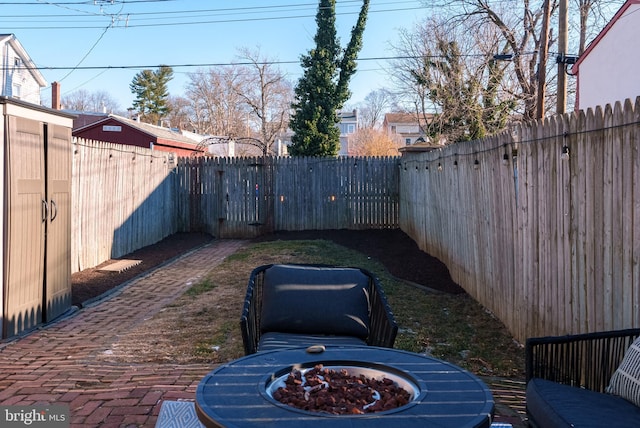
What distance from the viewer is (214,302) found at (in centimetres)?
614

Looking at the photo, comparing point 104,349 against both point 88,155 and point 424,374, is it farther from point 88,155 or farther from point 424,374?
point 88,155

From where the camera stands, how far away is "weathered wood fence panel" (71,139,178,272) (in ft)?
25.4

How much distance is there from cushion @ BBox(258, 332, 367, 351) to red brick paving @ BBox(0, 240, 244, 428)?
550 mm

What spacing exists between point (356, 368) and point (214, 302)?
3888 millimetres

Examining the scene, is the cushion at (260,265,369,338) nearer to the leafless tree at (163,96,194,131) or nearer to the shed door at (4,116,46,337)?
the shed door at (4,116,46,337)

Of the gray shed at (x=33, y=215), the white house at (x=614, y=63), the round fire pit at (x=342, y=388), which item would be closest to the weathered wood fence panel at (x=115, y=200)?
the gray shed at (x=33, y=215)

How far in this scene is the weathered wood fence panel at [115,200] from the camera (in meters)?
7.73

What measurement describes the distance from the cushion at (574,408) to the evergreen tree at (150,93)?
4549cm

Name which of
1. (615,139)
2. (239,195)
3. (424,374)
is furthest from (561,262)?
(239,195)

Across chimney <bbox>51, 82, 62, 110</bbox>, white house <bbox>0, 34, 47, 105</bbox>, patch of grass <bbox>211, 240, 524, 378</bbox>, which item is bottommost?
patch of grass <bbox>211, 240, 524, 378</bbox>

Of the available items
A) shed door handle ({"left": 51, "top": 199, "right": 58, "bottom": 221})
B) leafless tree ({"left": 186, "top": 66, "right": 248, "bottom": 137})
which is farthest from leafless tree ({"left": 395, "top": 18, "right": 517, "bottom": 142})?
leafless tree ({"left": 186, "top": 66, "right": 248, "bottom": 137})

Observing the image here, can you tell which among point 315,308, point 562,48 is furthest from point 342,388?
point 562,48

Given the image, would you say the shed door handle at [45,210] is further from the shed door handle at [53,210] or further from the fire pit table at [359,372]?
the fire pit table at [359,372]

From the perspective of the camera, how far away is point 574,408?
2.24 meters
